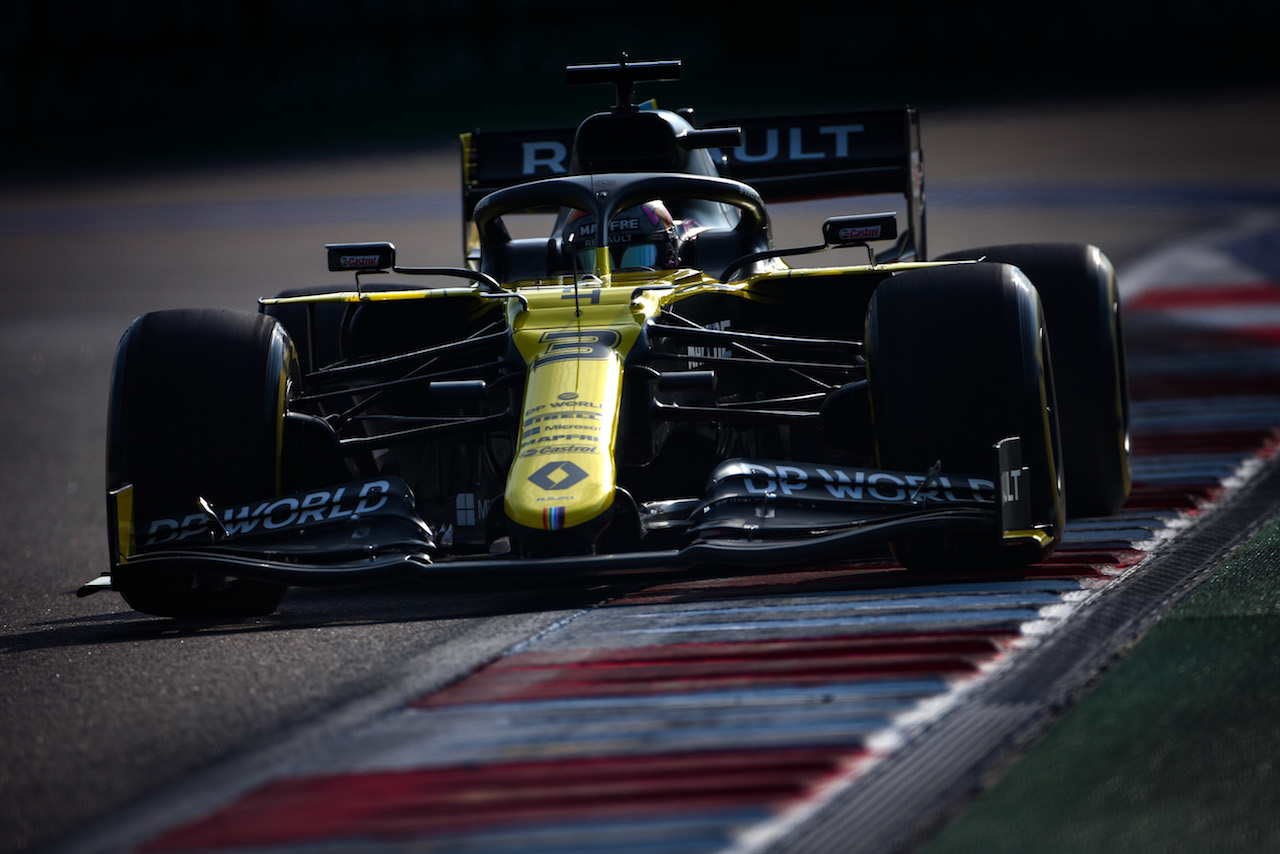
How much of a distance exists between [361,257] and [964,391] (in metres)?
2.38

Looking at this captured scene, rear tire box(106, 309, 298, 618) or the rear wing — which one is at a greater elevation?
the rear wing

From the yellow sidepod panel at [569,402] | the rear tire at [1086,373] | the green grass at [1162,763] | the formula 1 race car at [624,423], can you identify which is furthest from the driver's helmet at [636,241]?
the green grass at [1162,763]

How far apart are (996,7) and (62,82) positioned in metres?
24.8

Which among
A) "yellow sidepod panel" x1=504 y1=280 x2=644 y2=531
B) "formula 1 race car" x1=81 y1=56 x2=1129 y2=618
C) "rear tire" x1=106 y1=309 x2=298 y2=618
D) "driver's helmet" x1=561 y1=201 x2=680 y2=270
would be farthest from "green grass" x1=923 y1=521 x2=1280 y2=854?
"driver's helmet" x1=561 y1=201 x2=680 y2=270

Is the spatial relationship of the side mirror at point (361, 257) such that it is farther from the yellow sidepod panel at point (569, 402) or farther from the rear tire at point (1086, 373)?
the rear tire at point (1086, 373)

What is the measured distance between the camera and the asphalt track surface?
12.8ft

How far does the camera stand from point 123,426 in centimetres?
547

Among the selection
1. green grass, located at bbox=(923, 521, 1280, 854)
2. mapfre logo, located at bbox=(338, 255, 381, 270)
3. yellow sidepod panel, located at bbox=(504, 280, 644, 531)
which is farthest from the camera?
mapfre logo, located at bbox=(338, 255, 381, 270)

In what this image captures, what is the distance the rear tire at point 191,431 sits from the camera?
17.8 feet

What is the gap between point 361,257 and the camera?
6.21 m

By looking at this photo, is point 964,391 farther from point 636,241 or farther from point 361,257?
point 361,257

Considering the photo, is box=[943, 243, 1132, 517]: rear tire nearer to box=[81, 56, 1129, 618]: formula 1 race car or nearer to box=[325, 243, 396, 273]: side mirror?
box=[81, 56, 1129, 618]: formula 1 race car

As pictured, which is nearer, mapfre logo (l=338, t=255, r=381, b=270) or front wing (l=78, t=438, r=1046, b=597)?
front wing (l=78, t=438, r=1046, b=597)

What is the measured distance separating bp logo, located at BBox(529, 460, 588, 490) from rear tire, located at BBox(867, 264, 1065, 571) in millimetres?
984
